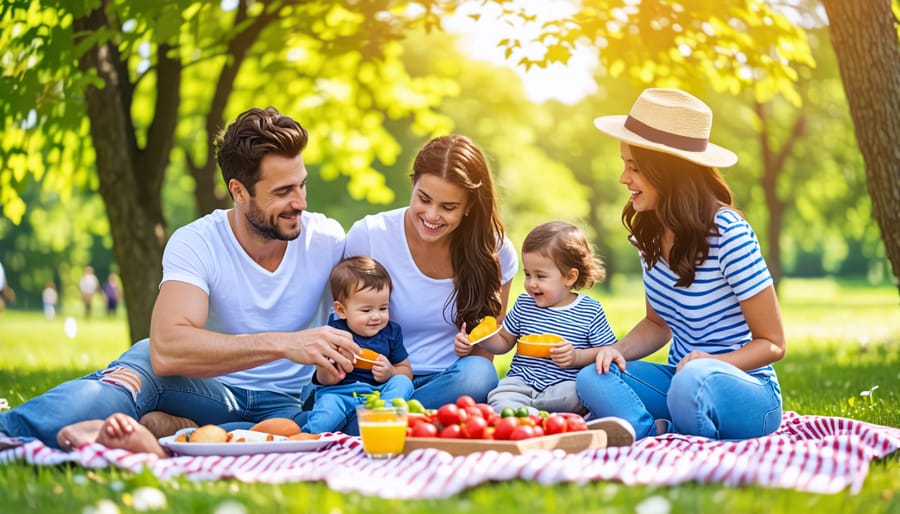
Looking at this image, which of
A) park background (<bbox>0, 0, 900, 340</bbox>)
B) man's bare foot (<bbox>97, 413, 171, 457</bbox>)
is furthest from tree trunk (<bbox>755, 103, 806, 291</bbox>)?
man's bare foot (<bbox>97, 413, 171, 457</bbox>)

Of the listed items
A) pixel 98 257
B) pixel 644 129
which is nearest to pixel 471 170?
pixel 644 129

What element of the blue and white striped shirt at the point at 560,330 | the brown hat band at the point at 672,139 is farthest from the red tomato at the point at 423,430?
the brown hat band at the point at 672,139

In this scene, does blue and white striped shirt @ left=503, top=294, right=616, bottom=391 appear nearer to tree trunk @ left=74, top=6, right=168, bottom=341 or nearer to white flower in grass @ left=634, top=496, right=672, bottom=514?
white flower in grass @ left=634, top=496, right=672, bottom=514

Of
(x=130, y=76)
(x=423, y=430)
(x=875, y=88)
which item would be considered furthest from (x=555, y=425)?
(x=130, y=76)

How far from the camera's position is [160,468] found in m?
3.78

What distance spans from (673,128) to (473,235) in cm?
121

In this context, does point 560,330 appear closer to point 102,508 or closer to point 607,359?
point 607,359

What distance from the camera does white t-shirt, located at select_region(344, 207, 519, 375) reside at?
17.4 ft

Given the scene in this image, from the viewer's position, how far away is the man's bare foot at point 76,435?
4078mm

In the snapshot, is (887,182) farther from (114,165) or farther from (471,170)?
(114,165)

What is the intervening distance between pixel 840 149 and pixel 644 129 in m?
23.8

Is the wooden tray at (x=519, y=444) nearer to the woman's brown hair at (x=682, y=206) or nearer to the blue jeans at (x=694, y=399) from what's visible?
the blue jeans at (x=694, y=399)

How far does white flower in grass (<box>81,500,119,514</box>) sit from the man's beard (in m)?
1.82

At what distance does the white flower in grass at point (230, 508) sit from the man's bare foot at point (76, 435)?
1.14 m
